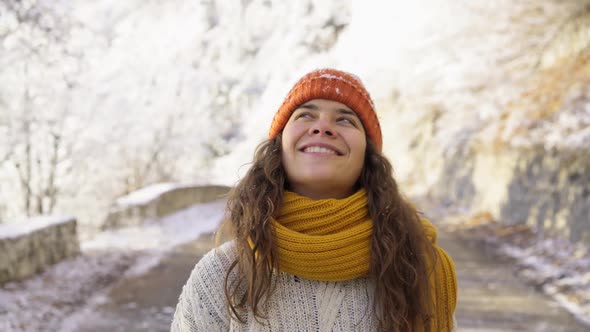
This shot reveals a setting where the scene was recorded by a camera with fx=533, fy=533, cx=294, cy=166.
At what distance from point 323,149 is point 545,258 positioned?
7089mm

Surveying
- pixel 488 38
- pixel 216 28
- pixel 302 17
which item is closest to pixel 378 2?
pixel 488 38

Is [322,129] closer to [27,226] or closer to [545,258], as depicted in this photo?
[27,226]

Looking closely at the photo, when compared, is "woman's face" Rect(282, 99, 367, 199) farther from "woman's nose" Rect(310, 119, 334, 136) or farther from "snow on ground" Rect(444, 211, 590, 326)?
"snow on ground" Rect(444, 211, 590, 326)

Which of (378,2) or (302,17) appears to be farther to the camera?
(302,17)

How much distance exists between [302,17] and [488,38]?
1540 cm

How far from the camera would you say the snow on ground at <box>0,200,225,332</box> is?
5.11 m

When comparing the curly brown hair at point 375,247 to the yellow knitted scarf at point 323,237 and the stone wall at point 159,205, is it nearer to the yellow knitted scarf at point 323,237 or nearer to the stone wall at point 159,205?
the yellow knitted scarf at point 323,237

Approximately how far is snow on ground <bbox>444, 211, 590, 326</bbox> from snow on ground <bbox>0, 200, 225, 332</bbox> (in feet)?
13.5

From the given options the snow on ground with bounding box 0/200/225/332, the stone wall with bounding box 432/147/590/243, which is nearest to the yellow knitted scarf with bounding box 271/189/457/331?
the snow on ground with bounding box 0/200/225/332

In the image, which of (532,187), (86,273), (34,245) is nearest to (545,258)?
(532,187)

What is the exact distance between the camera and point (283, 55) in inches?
935

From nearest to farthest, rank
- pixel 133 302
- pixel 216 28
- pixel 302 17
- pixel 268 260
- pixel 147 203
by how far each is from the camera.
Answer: pixel 268 260 → pixel 133 302 → pixel 147 203 → pixel 302 17 → pixel 216 28

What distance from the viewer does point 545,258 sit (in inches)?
302

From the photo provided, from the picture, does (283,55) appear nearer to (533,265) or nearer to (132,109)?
(132,109)
